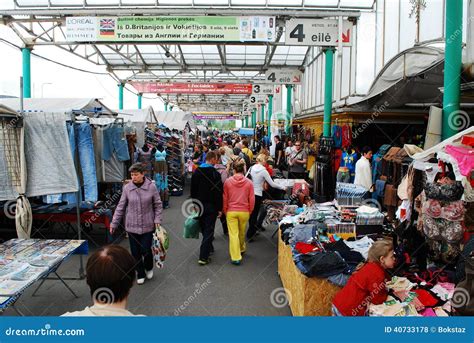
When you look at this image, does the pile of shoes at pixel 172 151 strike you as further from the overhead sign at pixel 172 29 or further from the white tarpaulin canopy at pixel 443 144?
the white tarpaulin canopy at pixel 443 144

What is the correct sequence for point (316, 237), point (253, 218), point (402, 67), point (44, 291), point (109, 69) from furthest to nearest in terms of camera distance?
point (109, 69) < point (253, 218) < point (402, 67) < point (44, 291) < point (316, 237)

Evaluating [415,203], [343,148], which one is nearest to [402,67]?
[415,203]

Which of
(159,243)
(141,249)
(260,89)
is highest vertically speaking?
(260,89)

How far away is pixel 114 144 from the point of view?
8367mm

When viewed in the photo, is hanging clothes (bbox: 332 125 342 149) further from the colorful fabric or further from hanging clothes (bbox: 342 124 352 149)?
the colorful fabric

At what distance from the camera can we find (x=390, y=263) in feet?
12.3

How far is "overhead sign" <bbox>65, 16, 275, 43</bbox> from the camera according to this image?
10859 millimetres

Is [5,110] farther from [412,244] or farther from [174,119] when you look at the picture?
[174,119]

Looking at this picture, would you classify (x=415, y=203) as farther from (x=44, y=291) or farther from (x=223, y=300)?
(x=44, y=291)

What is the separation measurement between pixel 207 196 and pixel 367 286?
3.48 metres

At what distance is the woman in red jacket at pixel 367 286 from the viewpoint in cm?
365

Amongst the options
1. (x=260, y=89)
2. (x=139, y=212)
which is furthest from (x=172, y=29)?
(x=260, y=89)

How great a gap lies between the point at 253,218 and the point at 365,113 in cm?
629

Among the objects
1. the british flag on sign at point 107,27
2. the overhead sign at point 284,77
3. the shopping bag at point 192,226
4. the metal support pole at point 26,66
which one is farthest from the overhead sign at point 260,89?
the shopping bag at point 192,226
